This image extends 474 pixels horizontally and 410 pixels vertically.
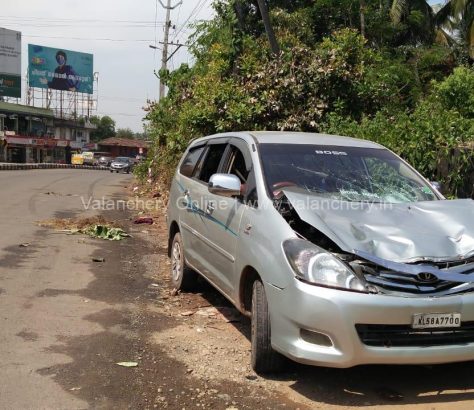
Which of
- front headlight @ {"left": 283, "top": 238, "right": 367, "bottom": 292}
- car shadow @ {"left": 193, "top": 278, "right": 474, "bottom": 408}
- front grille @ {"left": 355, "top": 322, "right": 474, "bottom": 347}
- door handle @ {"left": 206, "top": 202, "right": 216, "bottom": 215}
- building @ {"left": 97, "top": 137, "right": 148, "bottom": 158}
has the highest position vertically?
building @ {"left": 97, "top": 137, "right": 148, "bottom": 158}

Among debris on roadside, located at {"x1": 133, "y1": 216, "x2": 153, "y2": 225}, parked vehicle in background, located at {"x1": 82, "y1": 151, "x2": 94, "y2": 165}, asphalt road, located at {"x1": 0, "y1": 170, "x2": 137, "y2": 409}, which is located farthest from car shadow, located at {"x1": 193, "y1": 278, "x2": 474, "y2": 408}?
parked vehicle in background, located at {"x1": 82, "y1": 151, "x2": 94, "y2": 165}

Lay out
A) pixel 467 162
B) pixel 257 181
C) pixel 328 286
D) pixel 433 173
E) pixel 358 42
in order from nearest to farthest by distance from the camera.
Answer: pixel 328 286
pixel 257 181
pixel 467 162
pixel 433 173
pixel 358 42

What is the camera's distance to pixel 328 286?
11.6 feet

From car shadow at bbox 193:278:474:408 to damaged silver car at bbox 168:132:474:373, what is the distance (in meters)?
0.28

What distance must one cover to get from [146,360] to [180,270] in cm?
211

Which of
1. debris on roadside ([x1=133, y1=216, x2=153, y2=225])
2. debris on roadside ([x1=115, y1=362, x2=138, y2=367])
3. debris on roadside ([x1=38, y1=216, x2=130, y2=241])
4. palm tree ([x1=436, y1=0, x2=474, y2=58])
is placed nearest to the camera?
debris on roadside ([x1=115, y1=362, x2=138, y2=367])

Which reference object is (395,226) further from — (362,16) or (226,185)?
(362,16)

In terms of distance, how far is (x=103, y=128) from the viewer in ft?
406

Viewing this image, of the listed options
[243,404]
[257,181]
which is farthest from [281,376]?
[257,181]

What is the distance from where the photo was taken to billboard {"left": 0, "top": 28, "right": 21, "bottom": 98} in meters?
Answer: 62.2

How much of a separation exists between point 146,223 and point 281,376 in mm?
9205

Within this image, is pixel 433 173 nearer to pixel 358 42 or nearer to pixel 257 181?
pixel 257 181

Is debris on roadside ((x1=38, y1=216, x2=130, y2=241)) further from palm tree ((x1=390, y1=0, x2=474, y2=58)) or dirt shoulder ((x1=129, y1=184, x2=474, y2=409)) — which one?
palm tree ((x1=390, y1=0, x2=474, y2=58))

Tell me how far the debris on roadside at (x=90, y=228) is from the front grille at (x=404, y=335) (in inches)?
299
